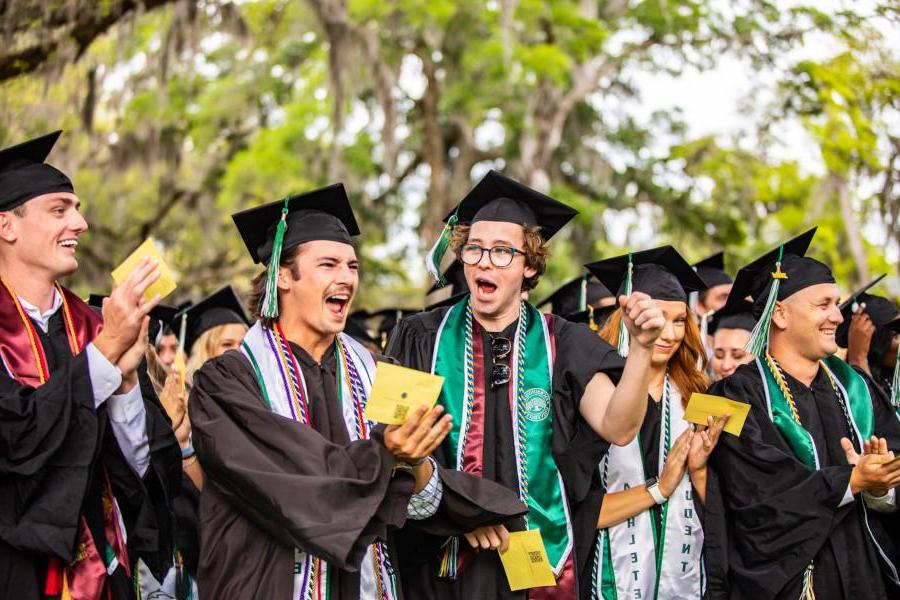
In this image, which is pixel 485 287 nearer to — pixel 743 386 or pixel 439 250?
pixel 439 250

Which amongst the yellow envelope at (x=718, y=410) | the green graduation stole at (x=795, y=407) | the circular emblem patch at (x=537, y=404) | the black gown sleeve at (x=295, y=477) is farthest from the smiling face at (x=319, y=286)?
the green graduation stole at (x=795, y=407)

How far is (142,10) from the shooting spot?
343 inches

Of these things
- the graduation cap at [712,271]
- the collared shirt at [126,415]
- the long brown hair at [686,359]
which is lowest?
the collared shirt at [126,415]

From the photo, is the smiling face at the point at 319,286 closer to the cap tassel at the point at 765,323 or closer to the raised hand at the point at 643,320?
the raised hand at the point at 643,320

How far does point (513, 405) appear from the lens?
4.15 m

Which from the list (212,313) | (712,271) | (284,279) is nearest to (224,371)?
(284,279)

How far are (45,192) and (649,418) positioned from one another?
281 centimetres

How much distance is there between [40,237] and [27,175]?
10.3 inches

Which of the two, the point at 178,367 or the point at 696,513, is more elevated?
the point at 178,367

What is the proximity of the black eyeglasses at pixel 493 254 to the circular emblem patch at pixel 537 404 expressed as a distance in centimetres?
56

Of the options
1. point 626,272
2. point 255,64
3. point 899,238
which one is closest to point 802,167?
point 899,238

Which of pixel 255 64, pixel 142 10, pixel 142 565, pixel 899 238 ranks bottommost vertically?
pixel 142 565

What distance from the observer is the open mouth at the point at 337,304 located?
382cm

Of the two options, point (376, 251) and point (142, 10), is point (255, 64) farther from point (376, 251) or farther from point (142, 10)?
point (142, 10)
